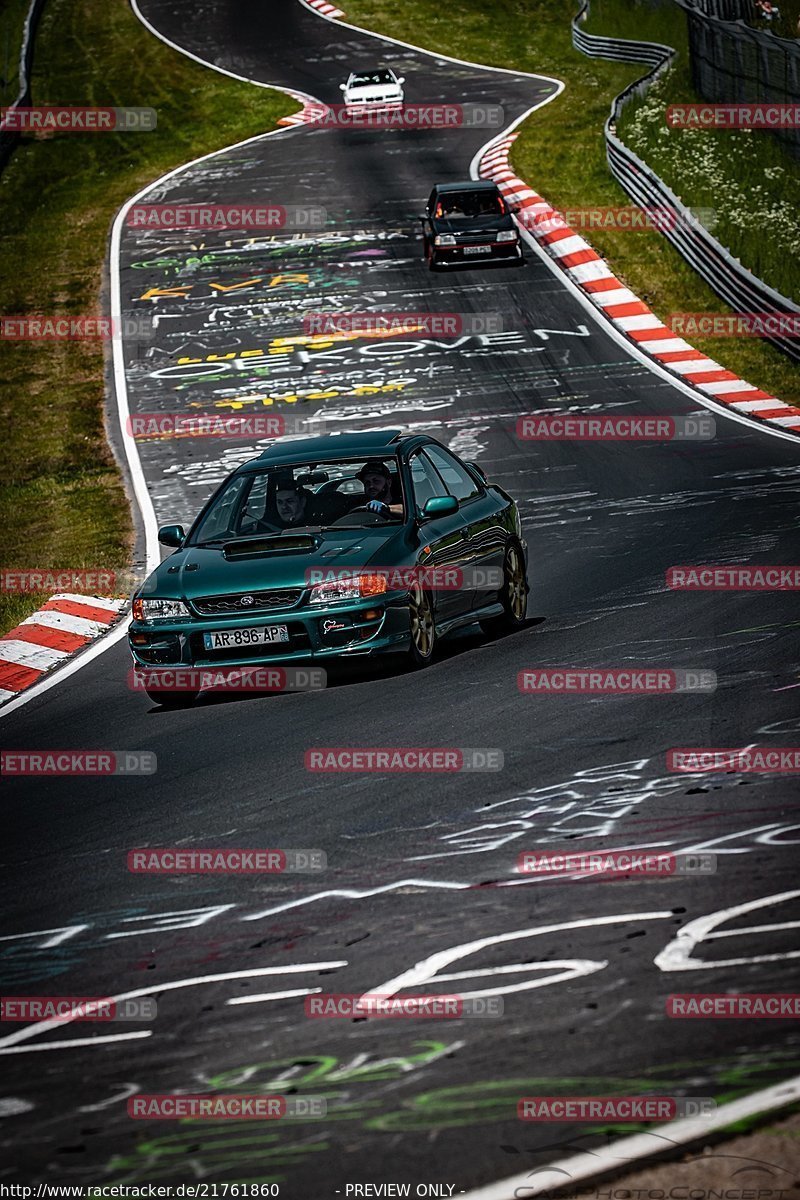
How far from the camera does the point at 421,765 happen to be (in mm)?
8125

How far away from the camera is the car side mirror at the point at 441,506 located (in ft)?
35.1

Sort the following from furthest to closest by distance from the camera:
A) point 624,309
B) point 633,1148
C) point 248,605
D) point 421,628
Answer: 1. point 624,309
2. point 421,628
3. point 248,605
4. point 633,1148

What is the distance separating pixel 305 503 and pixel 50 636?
3.05m

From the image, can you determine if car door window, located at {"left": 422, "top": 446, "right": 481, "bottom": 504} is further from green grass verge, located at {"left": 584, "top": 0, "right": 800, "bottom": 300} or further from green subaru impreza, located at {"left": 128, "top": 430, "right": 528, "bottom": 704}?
green grass verge, located at {"left": 584, "top": 0, "right": 800, "bottom": 300}

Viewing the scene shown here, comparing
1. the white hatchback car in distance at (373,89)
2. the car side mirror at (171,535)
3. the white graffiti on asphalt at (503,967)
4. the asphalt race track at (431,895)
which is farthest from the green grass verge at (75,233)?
the white graffiti on asphalt at (503,967)

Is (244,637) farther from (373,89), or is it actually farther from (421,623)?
(373,89)

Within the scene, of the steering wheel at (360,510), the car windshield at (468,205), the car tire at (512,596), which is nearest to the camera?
the steering wheel at (360,510)

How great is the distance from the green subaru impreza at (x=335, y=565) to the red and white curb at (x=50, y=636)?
66.5 inches

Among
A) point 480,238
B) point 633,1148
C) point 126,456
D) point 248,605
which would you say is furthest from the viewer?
point 480,238

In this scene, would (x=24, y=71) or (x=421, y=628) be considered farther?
(x=24, y=71)

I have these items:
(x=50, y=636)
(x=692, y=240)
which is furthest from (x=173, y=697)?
(x=692, y=240)

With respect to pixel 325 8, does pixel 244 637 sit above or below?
below

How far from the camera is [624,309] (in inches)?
1064

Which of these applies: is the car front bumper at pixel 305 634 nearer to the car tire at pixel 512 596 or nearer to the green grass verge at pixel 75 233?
the car tire at pixel 512 596
